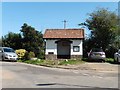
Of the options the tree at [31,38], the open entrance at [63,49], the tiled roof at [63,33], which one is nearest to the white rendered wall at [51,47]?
the open entrance at [63,49]

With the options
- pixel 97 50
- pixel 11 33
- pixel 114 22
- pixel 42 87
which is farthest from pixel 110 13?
pixel 42 87

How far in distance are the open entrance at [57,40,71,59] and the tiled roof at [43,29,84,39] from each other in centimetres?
76

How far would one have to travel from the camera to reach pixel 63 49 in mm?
41125

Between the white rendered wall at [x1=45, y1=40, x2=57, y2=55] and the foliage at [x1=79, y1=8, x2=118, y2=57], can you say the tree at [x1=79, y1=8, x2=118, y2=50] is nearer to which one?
the foliage at [x1=79, y1=8, x2=118, y2=57]

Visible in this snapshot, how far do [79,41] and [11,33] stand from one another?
16646 millimetres

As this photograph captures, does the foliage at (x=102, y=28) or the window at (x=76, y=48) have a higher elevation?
the foliage at (x=102, y=28)

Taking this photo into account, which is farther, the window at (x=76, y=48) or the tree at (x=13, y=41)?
the tree at (x=13, y=41)

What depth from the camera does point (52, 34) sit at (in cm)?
4153

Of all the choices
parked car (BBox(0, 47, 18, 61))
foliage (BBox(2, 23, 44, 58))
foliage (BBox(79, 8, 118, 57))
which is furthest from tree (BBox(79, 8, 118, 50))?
parked car (BBox(0, 47, 18, 61))

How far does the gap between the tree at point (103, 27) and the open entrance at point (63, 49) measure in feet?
12.5

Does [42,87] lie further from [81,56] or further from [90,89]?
[81,56]

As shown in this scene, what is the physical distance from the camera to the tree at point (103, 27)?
41.8 m

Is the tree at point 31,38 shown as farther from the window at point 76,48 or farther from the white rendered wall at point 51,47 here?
the window at point 76,48

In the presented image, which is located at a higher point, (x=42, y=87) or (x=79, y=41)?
(x=79, y=41)
